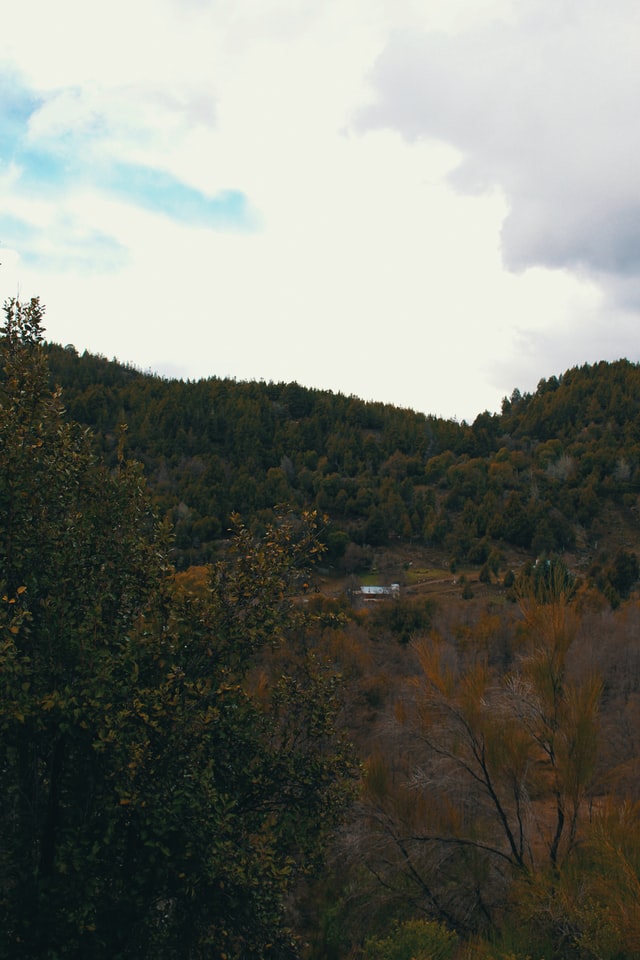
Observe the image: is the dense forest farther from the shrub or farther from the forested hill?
the forested hill

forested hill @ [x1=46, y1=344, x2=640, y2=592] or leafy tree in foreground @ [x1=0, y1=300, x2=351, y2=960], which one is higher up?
forested hill @ [x1=46, y1=344, x2=640, y2=592]

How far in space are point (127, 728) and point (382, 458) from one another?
88.8m

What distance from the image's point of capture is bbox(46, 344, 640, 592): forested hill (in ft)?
240

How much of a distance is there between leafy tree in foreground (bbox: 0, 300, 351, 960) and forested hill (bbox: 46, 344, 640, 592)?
5263 cm

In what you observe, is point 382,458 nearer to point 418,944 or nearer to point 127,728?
point 418,944

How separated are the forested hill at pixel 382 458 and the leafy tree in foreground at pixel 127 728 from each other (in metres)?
52.6

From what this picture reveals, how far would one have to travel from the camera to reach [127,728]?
524 cm

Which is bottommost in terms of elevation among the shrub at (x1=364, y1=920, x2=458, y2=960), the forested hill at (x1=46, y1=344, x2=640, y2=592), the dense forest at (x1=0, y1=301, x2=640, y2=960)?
the shrub at (x1=364, y1=920, x2=458, y2=960)

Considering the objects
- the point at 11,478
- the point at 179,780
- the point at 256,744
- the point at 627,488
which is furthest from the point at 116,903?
the point at 627,488

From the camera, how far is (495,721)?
10703 mm

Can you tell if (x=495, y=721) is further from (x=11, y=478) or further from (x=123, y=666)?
(x=11, y=478)

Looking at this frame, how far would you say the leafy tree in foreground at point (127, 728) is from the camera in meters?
5.07

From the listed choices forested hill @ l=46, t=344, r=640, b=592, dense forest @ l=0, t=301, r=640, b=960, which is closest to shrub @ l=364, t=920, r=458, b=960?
dense forest @ l=0, t=301, r=640, b=960

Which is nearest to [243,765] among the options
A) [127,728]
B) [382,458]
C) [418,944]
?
[127,728]
